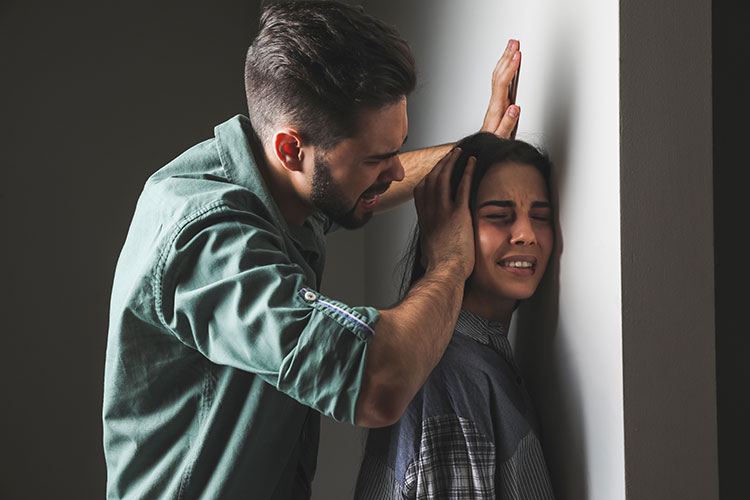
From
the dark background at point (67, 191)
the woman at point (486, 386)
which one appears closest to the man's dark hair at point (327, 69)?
the woman at point (486, 386)

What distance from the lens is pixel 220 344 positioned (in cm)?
104

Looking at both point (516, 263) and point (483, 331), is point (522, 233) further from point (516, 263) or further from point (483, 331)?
point (483, 331)

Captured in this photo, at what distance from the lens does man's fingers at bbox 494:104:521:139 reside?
59.0 inches

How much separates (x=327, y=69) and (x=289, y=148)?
0.16m

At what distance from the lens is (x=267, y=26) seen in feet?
4.48

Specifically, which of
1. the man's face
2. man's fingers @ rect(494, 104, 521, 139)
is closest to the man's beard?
the man's face

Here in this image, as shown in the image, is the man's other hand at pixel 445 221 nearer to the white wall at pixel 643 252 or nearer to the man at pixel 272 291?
the man at pixel 272 291

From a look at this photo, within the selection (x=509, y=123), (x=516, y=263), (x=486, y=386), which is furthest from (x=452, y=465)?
(x=509, y=123)

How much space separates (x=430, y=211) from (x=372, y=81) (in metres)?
0.27

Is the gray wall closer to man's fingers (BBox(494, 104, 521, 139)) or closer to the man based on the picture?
the man

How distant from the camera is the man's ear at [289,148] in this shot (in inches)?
51.9

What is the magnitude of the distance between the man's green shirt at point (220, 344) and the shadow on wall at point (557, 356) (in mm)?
427

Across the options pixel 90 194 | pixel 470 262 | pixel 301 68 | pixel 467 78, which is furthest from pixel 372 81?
pixel 90 194

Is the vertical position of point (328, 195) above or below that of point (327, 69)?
below
